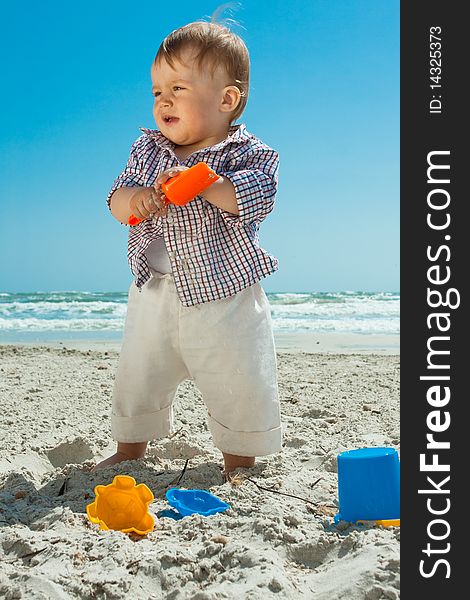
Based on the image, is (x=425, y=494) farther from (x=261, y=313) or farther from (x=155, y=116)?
(x=155, y=116)

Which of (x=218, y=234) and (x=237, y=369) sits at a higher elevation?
(x=218, y=234)

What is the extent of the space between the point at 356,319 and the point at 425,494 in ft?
35.1

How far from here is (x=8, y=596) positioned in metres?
1.48

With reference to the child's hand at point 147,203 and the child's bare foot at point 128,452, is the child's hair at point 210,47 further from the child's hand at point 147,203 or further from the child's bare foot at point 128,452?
the child's bare foot at point 128,452

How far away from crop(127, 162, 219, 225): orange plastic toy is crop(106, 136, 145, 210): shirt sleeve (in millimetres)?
348

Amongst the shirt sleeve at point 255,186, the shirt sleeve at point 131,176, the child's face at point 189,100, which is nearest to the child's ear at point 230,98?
the child's face at point 189,100

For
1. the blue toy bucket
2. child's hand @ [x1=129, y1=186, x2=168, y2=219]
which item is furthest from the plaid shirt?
the blue toy bucket

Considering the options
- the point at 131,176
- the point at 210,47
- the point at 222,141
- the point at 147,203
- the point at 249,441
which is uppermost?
the point at 210,47

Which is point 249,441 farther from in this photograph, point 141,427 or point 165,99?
point 165,99

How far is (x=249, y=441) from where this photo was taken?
2447 millimetres

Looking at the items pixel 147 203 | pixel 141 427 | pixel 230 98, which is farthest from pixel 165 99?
pixel 141 427

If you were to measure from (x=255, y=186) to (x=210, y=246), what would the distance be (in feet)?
0.86

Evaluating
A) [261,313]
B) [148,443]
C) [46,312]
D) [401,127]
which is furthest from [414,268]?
[46,312]

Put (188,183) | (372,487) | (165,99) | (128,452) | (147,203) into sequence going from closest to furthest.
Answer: (372,487) < (188,183) < (147,203) < (165,99) < (128,452)
